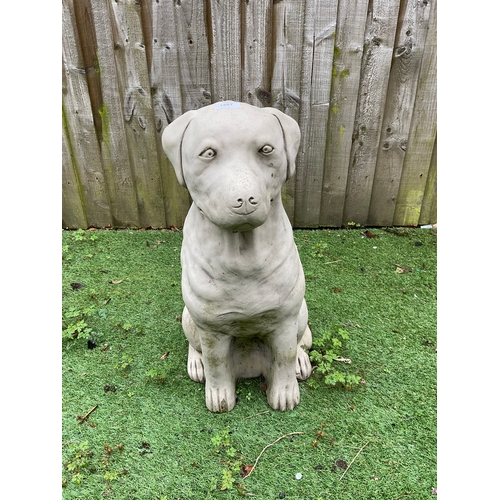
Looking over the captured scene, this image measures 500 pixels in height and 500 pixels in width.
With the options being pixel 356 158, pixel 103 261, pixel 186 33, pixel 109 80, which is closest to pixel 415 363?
pixel 356 158

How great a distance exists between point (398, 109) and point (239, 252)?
2216 millimetres

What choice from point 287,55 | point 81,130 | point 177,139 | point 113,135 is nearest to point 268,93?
point 287,55

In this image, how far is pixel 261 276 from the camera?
72.3 inches

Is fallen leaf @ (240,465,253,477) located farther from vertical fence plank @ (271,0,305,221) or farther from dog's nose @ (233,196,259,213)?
vertical fence plank @ (271,0,305,221)

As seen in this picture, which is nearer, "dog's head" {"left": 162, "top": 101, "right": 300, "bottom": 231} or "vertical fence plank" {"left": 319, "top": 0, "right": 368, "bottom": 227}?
"dog's head" {"left": 162, "top": 101, "right": 300, "bottom": 231}

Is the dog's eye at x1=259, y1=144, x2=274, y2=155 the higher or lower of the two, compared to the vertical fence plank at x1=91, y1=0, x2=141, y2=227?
higher

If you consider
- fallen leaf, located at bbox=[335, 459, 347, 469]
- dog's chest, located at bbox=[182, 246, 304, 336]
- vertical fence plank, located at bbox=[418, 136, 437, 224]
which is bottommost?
fallen leaf, located at bbox=[335, 459, 347, 469]

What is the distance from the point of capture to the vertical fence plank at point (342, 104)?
3.02 m

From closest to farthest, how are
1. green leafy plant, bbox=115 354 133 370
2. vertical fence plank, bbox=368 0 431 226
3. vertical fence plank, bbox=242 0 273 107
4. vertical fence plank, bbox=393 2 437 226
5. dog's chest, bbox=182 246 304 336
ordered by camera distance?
dog's chest, bbox=182 246 304 336 < green leafy plant, bbox=115 354 133 370 < vertical fence plank, bbox=242 0 273 107 < vertical fence plank, bbox=368 0 431 226 < vertical fence plank, bbox=393 2 437 226

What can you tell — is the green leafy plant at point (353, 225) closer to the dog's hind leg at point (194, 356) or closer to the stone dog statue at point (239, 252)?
the stone dog statue at point (239, 252)

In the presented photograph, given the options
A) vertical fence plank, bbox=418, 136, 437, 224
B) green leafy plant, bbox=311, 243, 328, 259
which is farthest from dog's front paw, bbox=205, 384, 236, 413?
vertical fence plank, bbox=418, 136, 437, 224

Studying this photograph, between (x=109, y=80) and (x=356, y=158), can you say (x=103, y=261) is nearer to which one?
(x=109, y=80)

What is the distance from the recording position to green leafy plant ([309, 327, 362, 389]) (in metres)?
2.35

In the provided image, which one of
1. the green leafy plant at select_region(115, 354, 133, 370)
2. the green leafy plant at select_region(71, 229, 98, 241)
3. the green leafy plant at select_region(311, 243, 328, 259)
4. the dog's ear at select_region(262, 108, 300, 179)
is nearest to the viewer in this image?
the dog's ear at select_region(262, 108, 300, 179)
